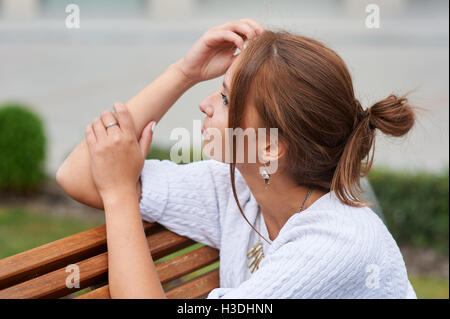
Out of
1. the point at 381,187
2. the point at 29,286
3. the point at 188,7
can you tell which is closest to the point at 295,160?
the point at 29,286

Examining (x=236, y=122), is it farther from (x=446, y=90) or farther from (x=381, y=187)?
(x=446, y=90)

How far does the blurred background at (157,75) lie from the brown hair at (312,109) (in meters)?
0.16

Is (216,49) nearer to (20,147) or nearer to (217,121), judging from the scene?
(217,121)

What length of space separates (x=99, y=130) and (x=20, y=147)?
3.07 m

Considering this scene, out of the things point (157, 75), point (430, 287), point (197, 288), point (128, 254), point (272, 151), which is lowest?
point (430, 287)

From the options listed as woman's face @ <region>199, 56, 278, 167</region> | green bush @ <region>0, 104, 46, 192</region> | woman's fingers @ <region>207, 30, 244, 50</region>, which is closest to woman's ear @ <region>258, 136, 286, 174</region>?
woman's face @ <region>199, 56, 278, 167</region>

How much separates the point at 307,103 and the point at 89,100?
7.07 metres

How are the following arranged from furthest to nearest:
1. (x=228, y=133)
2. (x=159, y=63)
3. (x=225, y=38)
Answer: (x=159, y=63) < (x=225, y=38) < (x=228, y=133)

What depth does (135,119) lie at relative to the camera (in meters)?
1.91

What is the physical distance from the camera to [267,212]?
72.0 inches

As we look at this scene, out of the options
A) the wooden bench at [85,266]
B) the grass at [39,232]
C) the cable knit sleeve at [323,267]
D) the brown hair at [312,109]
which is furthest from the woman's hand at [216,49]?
the grass at [39,232]

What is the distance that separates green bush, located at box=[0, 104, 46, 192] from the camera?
4.58 metres

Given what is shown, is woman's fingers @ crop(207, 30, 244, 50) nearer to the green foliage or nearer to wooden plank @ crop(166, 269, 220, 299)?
wooden plank @ crop(166, 269, 220, 299)

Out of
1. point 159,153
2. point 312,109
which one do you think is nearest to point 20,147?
point 159,153
